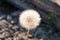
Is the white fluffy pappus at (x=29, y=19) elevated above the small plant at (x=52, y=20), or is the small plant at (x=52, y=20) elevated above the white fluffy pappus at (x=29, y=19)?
the small plant at (x=52, y=20)

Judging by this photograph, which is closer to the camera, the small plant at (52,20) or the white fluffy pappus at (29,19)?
the white fluffy pappus at (29,19)

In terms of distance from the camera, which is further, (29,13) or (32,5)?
(32,5)

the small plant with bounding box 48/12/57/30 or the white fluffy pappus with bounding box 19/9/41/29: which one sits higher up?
the small plant with bounding box 48/12/57/30

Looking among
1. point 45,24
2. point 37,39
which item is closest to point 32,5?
point 45,24

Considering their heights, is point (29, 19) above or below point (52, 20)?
below

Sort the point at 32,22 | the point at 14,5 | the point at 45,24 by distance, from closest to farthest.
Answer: the point at 32,22 < the point at 45,24 < the point at 14,5

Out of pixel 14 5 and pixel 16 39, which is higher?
pixel 14 5

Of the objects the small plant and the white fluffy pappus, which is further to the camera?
the small plant

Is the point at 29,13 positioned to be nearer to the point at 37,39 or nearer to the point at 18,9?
the point at 37,39

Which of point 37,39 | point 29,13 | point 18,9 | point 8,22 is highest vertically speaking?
point 18,9

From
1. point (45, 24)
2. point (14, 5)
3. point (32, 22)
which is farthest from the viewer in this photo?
point (14, 5)

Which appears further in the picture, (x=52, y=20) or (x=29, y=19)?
(x=52, y=20)
